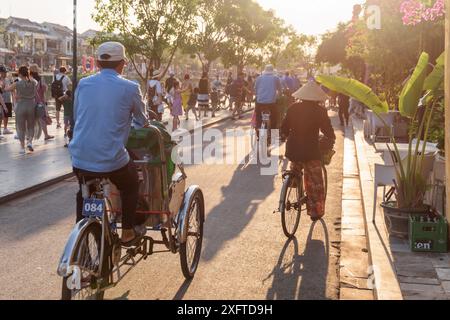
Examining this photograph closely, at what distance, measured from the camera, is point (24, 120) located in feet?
46.1

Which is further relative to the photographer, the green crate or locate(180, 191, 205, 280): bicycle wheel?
the green crate

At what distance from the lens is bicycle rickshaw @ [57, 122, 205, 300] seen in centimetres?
411

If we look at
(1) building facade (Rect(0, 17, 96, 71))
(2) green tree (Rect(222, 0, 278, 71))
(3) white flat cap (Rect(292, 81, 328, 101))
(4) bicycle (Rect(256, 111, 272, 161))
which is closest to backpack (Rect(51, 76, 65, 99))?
(4) bicycle (Rect(256, 111, 272, 161))

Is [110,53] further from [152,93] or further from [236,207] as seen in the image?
[152,93]

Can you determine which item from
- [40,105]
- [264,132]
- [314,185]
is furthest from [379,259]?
[40,105]

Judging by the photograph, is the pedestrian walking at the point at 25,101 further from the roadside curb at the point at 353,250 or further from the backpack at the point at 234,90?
the backpack at the point at 234,90

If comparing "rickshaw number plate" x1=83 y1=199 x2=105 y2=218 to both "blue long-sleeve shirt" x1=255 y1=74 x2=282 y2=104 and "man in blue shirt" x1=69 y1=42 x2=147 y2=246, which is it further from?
"blue long-sleeve shirt" x1=255 y1=74 x2=282 y2=104

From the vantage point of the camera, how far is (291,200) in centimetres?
714

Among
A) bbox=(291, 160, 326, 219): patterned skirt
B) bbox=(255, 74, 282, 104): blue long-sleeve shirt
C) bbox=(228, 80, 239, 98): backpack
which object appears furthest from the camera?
bbox=(228, 80, 239, 98): backpack

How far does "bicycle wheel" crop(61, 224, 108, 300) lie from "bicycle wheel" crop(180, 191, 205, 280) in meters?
1.06
